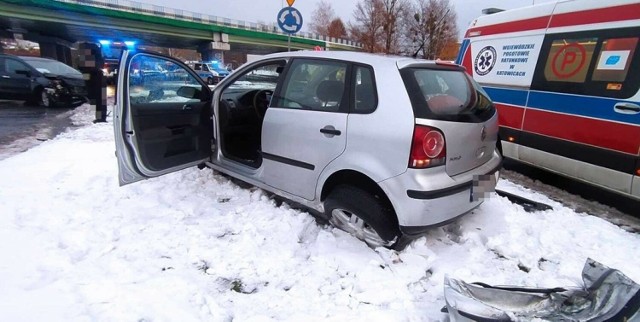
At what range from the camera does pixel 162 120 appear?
11.6 feet

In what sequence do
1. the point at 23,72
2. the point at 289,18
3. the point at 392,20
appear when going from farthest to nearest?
1. the point at 392,20
2. the point at 23,72
3. the point at 289,18

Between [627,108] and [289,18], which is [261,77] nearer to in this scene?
[289,18]

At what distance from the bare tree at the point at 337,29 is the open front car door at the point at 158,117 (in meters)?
57.1

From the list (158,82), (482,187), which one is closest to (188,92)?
(158,82)

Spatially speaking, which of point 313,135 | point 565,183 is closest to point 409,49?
point 565,183

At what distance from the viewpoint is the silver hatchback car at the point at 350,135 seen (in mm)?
2516

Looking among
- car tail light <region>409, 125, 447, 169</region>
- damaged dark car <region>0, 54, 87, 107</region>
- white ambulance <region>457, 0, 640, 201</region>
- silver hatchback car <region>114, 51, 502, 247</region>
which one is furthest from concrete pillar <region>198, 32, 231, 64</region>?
car tail light <region>409, 125, 447, 169</region>

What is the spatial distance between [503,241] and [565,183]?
8.95 ft

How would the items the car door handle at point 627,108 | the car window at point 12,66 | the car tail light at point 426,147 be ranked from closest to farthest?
1. the car tail light at point 426,147
2. the car door handle at point 627,108
3. the car window at point 12,66

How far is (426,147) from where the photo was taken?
245cm

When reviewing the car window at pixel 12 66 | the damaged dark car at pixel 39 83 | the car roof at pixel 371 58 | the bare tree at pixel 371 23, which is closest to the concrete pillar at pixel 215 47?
the bare tree at pixel 371 23

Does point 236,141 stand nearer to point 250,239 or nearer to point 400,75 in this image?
point 250,239

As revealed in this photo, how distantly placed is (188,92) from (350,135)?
6.68ft

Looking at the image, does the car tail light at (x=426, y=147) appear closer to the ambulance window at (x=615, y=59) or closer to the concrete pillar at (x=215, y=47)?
the ambulance window at (x=615, y=59)
